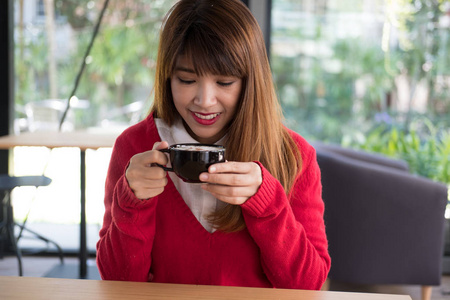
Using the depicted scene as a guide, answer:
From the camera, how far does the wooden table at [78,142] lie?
2.58 metres

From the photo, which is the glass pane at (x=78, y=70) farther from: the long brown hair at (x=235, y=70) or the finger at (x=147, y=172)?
the finger at (x=147, y=172)

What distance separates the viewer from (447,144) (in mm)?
3465

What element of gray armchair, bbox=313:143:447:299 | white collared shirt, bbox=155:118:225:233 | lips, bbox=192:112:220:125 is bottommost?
gray armchair, bbox=313:143:447:299

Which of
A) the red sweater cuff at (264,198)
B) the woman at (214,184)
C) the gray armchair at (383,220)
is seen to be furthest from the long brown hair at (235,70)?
the gray armchair at (383,220)

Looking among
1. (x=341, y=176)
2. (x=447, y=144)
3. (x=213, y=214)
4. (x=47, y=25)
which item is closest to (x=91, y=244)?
(x=47, y=25)

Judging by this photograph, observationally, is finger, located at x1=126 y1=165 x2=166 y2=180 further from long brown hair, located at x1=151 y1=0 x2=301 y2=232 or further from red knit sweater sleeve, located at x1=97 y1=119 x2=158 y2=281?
long brown hair, located at x1=151 y1=0 x2=301 y2=232

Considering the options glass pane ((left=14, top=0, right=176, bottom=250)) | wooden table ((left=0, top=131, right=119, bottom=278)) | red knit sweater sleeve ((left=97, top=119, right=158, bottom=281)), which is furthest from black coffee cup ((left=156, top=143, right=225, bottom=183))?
glass pane ((left=14, top=0, right=176, bottom=250))

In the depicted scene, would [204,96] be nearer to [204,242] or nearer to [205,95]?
[205,95]

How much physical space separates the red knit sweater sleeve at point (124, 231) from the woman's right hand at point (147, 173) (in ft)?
0.10

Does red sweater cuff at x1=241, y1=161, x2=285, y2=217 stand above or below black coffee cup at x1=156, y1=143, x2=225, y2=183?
below

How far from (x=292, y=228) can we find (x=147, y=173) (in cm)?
32

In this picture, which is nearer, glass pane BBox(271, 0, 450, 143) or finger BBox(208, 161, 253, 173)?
finger BBox(208, 161, 253, 173)

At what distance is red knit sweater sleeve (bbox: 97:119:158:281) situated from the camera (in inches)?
40.9

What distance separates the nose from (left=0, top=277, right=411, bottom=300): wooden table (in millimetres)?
Answer: 355
